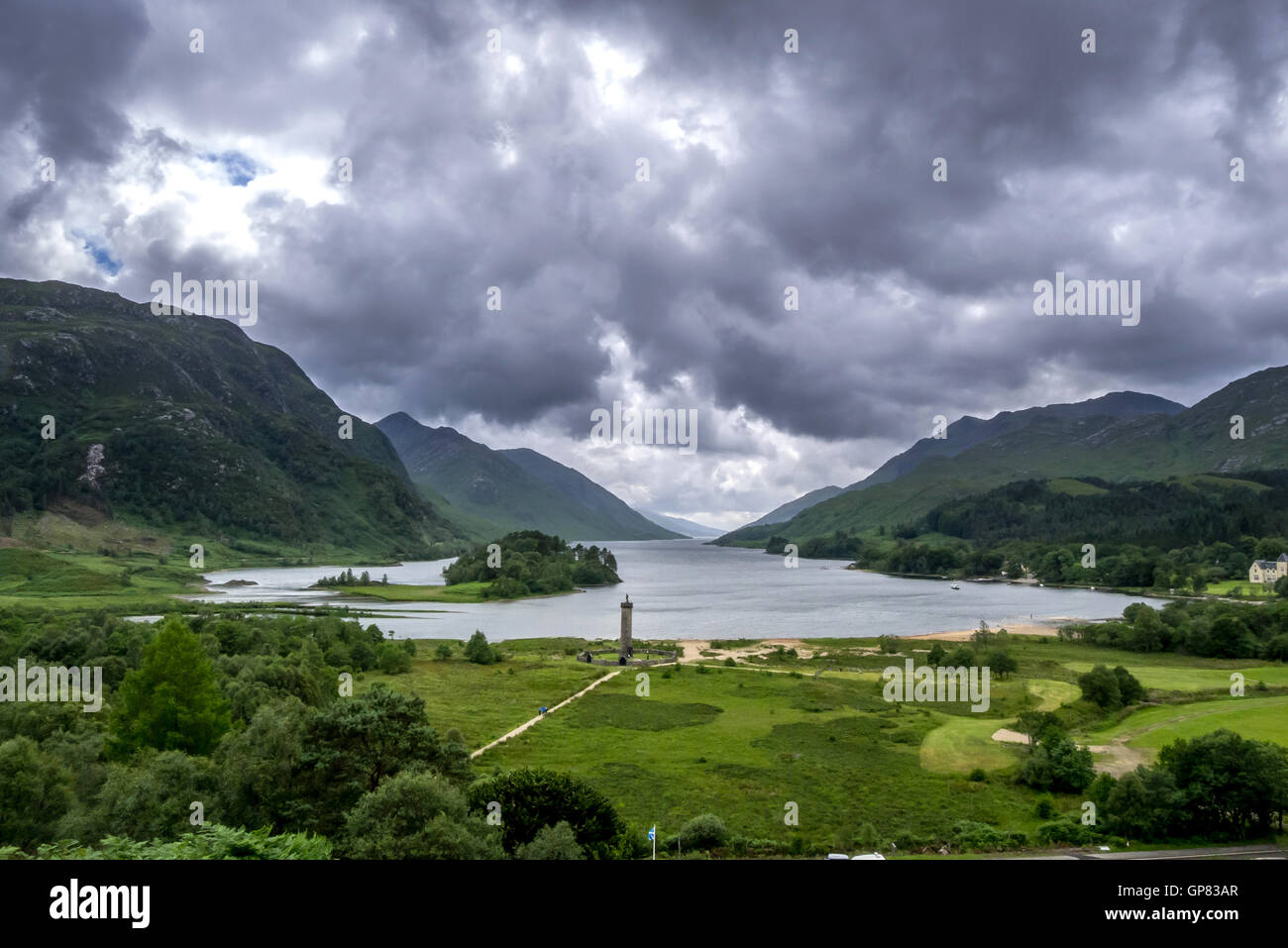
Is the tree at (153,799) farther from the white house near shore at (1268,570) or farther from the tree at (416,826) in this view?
the white house near shore at (1268,570)

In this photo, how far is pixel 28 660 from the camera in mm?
57688

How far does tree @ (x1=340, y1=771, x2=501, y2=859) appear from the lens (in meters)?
17.5

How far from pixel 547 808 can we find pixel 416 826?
6648 millimetres

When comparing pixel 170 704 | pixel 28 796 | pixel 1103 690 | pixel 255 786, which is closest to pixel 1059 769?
pixel 1103 690

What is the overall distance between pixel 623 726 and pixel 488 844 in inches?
1488

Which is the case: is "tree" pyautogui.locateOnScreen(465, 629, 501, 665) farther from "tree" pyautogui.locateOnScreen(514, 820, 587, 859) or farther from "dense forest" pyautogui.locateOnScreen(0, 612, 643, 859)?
"tree" pyautogui.locateOnScreen(514, 820, 587, 859)

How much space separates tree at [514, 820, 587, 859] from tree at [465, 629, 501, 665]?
2627 inches

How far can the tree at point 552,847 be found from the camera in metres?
19.8

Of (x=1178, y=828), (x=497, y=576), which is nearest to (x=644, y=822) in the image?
(x=1178, y=828)

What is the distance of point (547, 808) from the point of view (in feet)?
79.9

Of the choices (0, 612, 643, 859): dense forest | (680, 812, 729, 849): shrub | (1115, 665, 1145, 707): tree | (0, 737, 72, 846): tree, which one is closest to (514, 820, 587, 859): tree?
(0, 612, 643, 859): dense forest

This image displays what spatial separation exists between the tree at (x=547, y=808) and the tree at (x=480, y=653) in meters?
61.2
